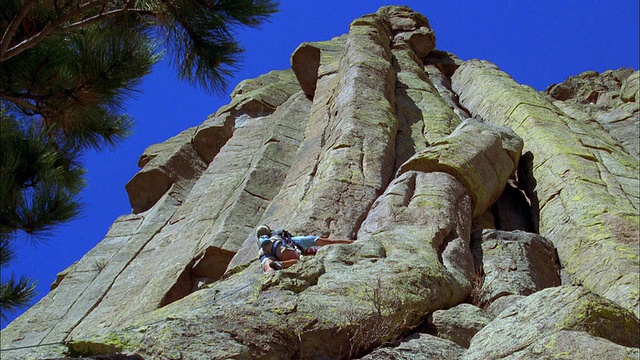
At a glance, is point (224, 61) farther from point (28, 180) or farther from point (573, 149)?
point (573, 149)

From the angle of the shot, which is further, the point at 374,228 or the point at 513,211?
the point at 513,211

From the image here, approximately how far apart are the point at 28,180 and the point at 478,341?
4626 millimetres

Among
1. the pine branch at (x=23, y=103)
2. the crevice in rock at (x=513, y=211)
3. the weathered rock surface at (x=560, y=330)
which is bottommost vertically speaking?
the weathered rock surface at (x=560, y=330)

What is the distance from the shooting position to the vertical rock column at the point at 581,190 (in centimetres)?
1085

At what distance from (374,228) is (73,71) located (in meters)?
4.01

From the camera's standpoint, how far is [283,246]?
31.8 feet

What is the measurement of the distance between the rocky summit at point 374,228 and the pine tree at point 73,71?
1622 millimetres

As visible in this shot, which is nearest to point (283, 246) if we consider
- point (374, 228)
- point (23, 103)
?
point (374, 228)

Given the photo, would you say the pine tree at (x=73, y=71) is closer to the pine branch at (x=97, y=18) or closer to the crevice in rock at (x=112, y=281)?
the pine branch at (x=97, y=18)

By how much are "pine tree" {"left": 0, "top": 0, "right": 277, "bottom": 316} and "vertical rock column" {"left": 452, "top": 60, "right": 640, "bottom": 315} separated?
522cm

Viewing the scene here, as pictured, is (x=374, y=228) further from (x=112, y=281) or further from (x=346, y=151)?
(x=112, y=281)

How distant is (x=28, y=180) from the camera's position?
331 inches

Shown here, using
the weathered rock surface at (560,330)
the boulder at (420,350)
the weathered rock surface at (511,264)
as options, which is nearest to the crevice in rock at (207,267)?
the weathered rock surface at (511,264)

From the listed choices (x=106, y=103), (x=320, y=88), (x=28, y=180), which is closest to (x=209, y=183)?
(x=320, y=88)
